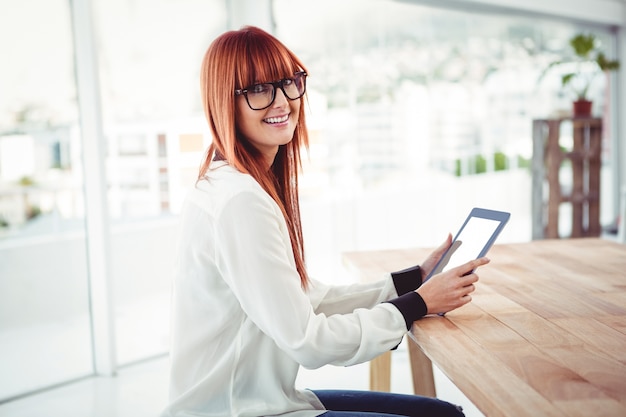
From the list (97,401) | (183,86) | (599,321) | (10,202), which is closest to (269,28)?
(183,86)

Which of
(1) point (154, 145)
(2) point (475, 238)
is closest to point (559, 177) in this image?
(1) point (154, 145)

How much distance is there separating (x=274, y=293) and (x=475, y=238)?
0.51 meters

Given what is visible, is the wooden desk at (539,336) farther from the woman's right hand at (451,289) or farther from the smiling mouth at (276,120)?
the smiling mouth at (276,120)

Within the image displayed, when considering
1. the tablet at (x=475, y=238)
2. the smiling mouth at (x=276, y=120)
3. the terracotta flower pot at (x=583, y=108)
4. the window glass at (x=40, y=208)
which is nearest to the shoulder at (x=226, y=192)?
the smiling mouth at (x=276, y=120)

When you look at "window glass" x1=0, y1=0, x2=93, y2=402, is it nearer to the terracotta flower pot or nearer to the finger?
the finger

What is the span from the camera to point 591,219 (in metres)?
5.57

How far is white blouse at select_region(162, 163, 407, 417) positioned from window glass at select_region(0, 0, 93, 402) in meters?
2.10

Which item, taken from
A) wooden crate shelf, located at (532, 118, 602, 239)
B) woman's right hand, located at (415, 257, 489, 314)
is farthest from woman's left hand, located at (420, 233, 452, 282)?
wooden crate shelf, located at (532, 118, 602, 239)

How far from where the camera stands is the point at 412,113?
5.78m

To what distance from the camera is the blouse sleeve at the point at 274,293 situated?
1.19m

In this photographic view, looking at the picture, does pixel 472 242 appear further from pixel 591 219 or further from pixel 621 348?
pixel 591 219

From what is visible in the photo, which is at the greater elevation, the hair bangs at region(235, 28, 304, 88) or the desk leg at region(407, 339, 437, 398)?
the hair bangs at region(235, 28, 304, 88)

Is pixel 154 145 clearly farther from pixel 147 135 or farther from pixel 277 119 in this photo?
pixel 277 119

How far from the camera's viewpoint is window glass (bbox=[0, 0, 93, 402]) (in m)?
3.10
